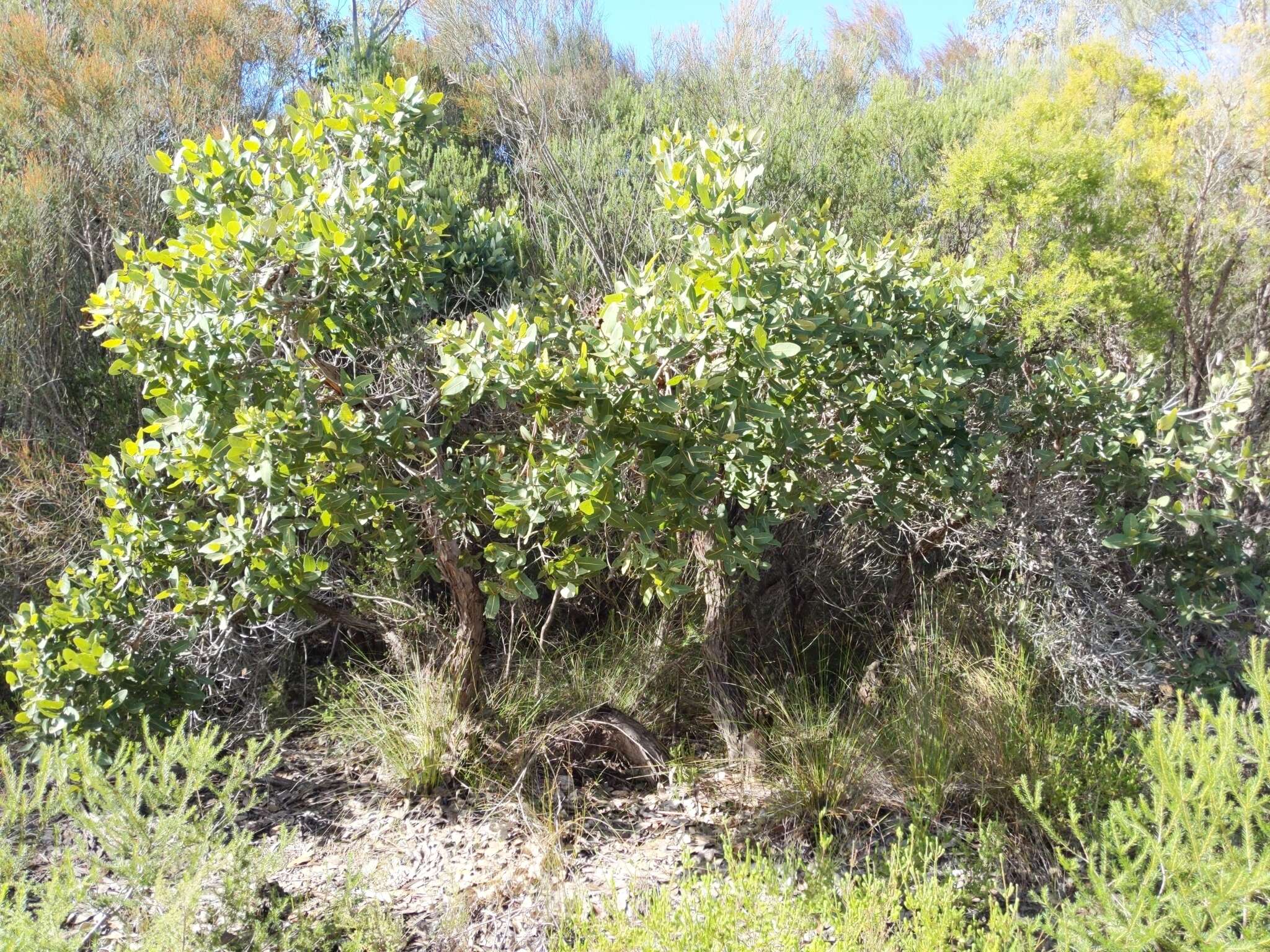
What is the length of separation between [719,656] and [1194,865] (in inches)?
76.5

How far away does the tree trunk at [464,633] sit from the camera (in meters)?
3.47

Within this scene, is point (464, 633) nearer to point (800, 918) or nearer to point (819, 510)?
point (800, 918)

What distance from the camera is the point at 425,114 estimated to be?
3184 mm

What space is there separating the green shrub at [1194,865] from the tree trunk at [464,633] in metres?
2.07

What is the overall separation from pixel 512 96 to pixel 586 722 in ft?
13.6

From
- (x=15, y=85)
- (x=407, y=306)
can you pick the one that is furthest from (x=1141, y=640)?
(x=15, y=85)

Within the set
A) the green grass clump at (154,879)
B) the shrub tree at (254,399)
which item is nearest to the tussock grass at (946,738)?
the shrub tree at (254,399)

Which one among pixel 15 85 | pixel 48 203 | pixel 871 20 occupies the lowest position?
pixel 48 203

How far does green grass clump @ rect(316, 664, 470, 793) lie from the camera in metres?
3.70

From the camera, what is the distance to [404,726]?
12.7 ft

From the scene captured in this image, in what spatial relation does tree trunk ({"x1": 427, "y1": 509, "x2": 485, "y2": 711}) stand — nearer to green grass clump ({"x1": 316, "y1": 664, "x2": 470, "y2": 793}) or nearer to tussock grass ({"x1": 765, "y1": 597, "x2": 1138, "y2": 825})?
green grass clump ({"x1": 316, "y1": 664, "x2": 470, "y2": 793})

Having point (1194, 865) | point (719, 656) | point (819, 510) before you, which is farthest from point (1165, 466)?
point (719, 656)

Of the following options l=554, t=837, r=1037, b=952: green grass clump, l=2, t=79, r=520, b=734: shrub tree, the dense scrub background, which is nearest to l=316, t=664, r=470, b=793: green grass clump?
the dense scrub background

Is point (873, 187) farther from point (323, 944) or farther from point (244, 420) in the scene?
point (323, 944)
